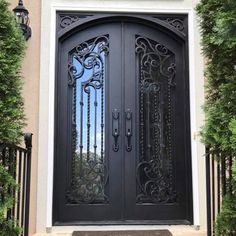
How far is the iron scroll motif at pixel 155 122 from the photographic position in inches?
169

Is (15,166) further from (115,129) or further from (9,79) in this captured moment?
(115,129)

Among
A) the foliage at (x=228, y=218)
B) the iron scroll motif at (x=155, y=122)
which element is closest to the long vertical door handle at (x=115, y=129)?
the iron scroll motif at (x=155, y=122)

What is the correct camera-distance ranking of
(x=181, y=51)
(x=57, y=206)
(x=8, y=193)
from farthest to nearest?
(x=181, y=51) < (x=57, y=206) < (x=8, y=193)

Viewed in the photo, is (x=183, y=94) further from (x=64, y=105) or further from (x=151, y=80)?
(x=64, y=105)

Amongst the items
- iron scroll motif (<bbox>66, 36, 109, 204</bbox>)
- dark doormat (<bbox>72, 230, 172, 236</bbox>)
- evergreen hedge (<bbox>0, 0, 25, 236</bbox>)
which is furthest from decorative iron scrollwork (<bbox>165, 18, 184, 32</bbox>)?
dark doormat (<bbox>72, 230, 172, 236</bbox>)

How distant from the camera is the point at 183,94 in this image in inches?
174

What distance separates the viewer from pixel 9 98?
9.30ft

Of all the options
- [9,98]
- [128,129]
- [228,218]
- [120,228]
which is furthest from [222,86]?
[120,228]

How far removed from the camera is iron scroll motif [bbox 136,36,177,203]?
14.1ft

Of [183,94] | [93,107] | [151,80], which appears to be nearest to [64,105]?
[93,107]

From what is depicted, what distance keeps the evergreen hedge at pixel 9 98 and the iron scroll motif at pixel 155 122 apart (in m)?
1.72

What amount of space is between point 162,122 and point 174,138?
0.71ft

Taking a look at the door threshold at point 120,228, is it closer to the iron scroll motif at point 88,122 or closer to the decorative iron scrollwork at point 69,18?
the iron scroll motif at point 88,122

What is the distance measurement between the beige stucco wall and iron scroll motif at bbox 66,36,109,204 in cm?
37
